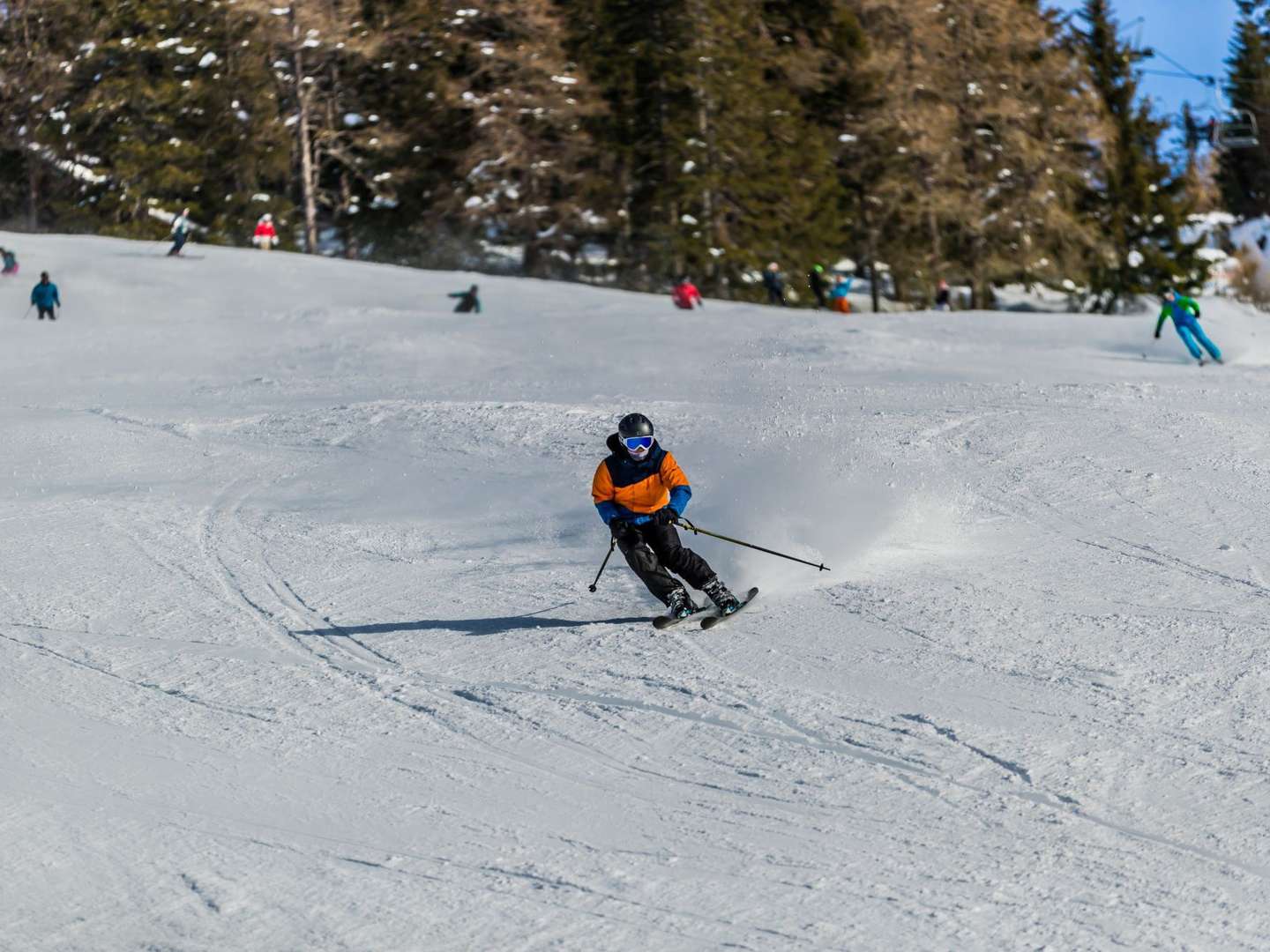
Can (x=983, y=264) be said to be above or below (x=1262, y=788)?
above

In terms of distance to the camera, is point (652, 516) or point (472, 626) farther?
point (472, 626)

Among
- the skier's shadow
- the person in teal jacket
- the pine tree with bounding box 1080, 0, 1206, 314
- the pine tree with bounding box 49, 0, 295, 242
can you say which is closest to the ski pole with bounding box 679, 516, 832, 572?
the skier's shadow

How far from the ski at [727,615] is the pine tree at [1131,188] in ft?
128

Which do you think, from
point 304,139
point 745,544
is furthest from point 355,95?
point 745,544

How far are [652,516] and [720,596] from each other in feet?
2.05

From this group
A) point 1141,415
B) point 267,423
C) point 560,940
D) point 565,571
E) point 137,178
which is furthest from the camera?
point 137,178

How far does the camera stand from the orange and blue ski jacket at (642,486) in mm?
8570

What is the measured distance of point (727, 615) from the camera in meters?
8.84

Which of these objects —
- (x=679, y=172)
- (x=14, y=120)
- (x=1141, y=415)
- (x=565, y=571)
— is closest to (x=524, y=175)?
(x=679, y=172)

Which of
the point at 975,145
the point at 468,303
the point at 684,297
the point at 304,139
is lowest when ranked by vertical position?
the point at 468,303

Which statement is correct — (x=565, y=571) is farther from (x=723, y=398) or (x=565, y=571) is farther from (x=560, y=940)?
(x=723, y=398)

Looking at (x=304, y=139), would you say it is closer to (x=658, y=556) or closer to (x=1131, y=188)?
(x=1131, y=188)

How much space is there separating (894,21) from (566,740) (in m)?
40.6

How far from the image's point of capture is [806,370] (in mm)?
19328
